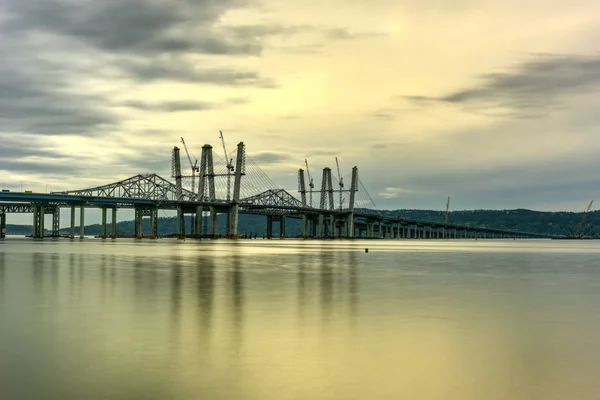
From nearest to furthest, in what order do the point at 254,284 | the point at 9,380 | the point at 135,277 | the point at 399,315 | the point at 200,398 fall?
the point at 200,398, the point at 9,380, the point at 399,315, the point at 254,284, the point at 135,277

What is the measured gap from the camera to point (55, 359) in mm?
13945

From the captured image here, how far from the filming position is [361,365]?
537 inches

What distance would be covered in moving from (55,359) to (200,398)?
4663mm

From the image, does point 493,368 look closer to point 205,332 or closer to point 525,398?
point 525,398

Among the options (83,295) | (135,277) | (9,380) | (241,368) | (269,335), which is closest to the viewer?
(9,380)

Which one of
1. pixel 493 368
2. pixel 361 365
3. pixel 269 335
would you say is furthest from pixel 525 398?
pixel 269 335

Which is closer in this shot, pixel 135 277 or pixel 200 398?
pixel 200 398

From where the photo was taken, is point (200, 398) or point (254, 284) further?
point (254, 284)

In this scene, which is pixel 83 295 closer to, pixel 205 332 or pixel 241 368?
pixel 205 332

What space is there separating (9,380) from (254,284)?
2252 centimetres

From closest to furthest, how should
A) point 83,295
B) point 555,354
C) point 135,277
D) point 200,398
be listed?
1. point 200,398
2. point 555,354
3. point 83,295
4. point 135,277

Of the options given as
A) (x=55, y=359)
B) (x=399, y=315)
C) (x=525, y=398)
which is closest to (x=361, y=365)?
(x=525, y=398)

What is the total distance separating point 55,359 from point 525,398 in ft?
31.1

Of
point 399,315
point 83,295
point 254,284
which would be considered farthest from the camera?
point 254,284
